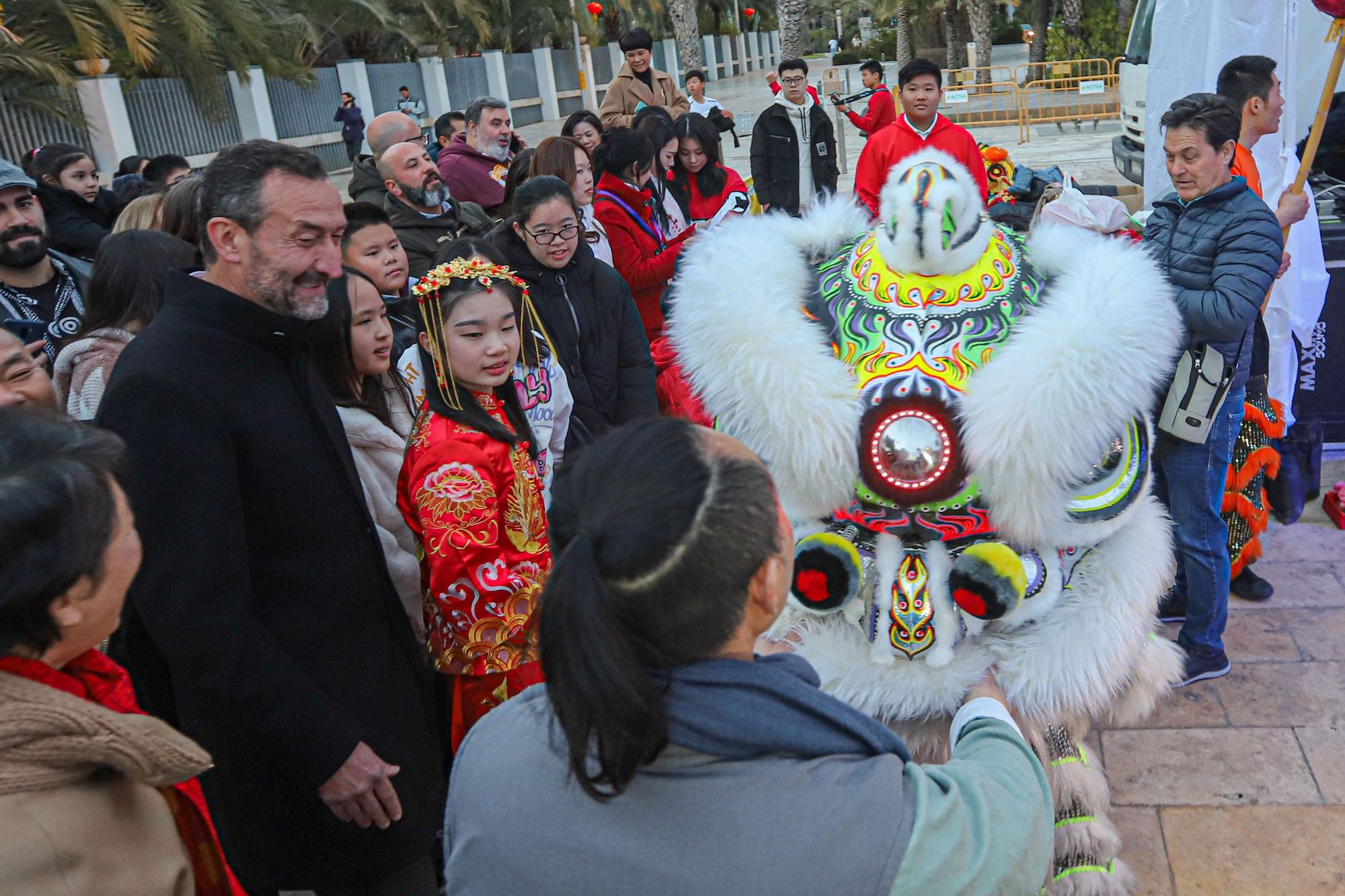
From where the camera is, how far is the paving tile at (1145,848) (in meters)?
2.72

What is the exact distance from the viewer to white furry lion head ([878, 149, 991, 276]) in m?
2.04

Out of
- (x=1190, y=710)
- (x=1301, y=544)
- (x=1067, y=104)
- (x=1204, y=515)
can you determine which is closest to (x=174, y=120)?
(x=1067, y=104)

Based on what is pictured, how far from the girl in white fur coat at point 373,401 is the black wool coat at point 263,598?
0.30 metres

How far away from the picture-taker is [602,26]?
1246 inches

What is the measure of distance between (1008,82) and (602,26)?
646 inches

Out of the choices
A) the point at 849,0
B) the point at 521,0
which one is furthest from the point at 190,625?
the point at 849,0

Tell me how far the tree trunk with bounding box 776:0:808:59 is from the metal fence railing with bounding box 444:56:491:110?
921 centimetres

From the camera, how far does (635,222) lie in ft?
16.1

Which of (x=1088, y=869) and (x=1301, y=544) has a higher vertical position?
(x=1088, y=869)

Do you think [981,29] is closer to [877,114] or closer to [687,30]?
[687,30]

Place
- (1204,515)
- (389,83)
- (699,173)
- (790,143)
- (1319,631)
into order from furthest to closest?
(389,83), (790,143), (699,173), (1319,631), (1204,515)

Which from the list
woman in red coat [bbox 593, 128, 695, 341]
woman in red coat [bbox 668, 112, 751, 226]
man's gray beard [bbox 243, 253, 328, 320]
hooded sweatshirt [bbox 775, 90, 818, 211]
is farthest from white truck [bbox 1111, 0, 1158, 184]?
man's gray beard [bbox 243, 253, 328, 320]

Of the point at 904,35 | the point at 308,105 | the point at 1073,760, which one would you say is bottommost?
the point at 1073,760

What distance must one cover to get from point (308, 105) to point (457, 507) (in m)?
21.8
